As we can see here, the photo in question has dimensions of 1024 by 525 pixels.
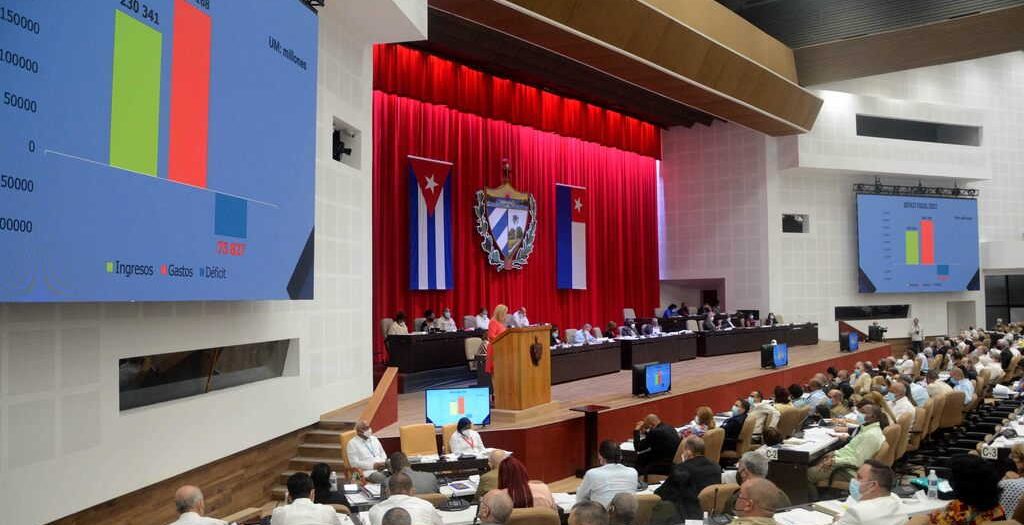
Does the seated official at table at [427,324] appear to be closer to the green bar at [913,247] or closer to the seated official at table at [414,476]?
the seated official at table at [414,476]

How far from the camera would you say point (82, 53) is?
4465 mm

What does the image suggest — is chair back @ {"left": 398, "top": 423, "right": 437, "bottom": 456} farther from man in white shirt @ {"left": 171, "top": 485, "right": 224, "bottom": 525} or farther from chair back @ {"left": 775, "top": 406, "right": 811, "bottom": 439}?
chair back @ {"left": 775, "top": 406, "right": 811, "bottom": 439}

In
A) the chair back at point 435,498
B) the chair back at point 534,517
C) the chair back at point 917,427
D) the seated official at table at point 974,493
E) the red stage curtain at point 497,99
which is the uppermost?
the red stage curtain at point 497,99

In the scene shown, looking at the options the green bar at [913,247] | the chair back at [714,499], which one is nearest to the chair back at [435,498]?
the chair back at [714,499]

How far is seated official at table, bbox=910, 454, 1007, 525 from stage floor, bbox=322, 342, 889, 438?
16.4 feet

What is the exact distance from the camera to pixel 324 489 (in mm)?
5102

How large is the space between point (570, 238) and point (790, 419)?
9945mm

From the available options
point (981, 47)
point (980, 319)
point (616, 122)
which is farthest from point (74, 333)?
point (980, 319)

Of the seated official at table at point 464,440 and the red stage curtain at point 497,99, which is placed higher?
the red stage curtain at point 497,99

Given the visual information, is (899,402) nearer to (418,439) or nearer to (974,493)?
(418,439)

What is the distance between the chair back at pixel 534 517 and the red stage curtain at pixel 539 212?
955cm

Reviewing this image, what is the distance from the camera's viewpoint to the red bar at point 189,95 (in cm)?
538

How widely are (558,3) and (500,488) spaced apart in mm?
8625

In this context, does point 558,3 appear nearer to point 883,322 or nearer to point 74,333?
point 74,333
